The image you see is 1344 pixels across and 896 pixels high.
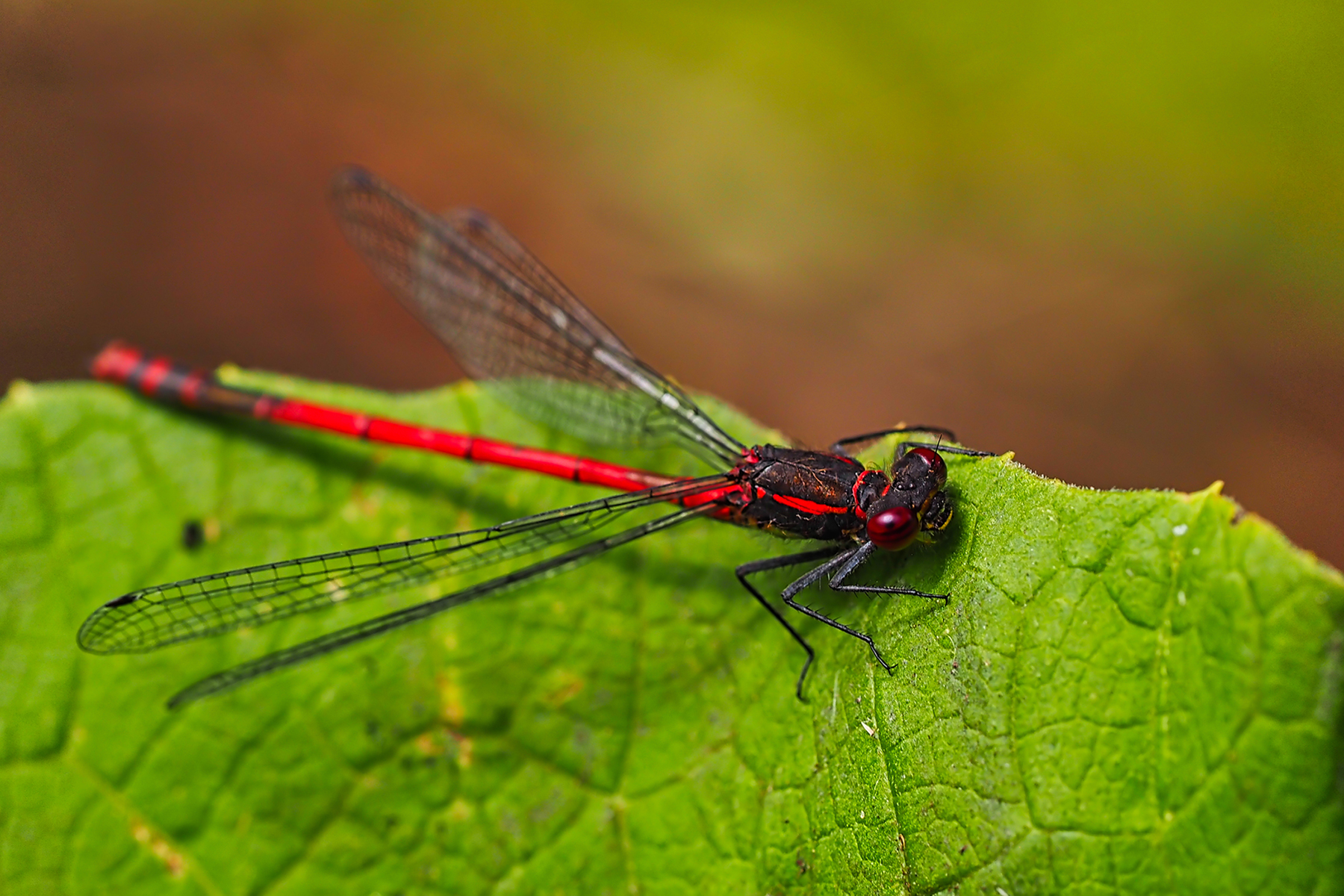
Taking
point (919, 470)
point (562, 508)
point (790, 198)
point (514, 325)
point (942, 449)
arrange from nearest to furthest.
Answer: point (919, 470)
point (942, 449)
point (562, 508)
point (514, 325)
point (790, 198)

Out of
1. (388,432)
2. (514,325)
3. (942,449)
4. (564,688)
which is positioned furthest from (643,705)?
(514,325)

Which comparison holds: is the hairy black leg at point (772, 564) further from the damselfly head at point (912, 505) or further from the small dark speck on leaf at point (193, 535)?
the small dark speck on leaf at point (193, 535)

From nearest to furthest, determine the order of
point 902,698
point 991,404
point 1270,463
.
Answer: point 902,698 < point 1270,463 < point 991,404

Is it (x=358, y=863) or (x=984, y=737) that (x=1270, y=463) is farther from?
(x=358, y=863)

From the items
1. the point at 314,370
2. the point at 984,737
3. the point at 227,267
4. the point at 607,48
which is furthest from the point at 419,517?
the point at 607,48

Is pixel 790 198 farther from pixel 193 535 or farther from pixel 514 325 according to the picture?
pixel 193 535

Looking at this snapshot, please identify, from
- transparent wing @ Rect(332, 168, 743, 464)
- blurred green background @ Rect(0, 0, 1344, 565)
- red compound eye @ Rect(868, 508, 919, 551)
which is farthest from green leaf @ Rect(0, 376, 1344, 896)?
blurred green background @ Rect(0, 0, 1344, 565)
